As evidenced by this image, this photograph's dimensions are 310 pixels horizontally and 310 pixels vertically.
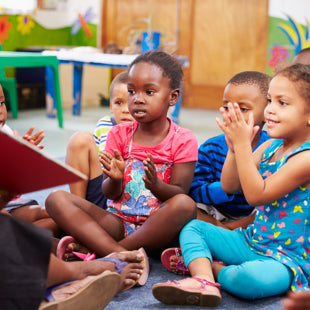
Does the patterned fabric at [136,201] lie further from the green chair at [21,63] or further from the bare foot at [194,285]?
the green chair at [21,63]

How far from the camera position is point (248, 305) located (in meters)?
1.18

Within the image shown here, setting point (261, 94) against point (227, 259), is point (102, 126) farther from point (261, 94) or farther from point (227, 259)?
point (227, 259)

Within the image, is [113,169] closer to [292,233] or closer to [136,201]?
[136,201]

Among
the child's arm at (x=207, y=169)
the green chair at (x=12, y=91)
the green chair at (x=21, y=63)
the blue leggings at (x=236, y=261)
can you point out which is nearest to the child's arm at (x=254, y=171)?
the blue leggings at (x=236, y=261)

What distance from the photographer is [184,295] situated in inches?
43.8

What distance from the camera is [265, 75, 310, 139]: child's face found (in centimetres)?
118

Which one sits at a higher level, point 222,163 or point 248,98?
point 248,98

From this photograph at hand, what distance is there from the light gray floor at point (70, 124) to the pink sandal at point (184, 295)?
71.8 inches

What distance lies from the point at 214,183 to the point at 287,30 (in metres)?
3.72

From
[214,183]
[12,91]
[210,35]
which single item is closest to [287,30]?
[210,35]

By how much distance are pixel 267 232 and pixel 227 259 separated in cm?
13

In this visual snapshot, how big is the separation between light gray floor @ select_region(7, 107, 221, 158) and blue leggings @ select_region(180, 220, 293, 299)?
66.4 inches

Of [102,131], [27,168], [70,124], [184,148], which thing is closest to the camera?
[27,168]

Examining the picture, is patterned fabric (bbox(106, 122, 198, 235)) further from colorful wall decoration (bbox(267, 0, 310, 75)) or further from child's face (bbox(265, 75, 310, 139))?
colorful wall decoration (bbox(267, 0, 310, 75))
